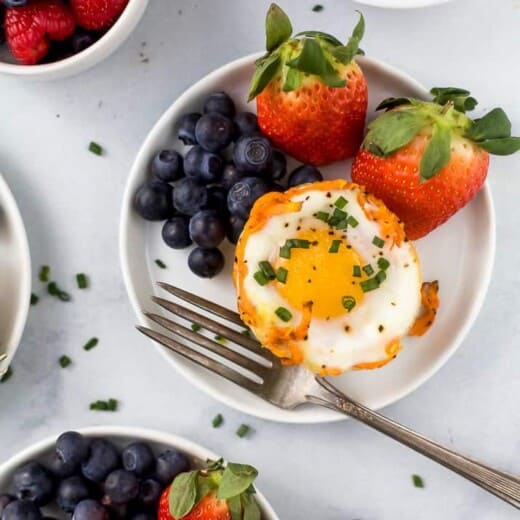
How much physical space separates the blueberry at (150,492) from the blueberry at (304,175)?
1.41ft

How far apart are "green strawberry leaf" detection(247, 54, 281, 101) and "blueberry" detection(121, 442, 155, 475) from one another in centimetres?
48

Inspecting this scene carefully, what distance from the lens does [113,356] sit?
4.39 feet

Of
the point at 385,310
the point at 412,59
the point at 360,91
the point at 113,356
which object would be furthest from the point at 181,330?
the point at 412,59

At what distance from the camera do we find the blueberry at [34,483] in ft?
4.04

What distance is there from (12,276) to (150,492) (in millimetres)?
349

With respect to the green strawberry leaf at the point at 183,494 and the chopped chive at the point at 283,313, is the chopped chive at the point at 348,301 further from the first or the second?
the green strawberry leaf at the point at 183,494

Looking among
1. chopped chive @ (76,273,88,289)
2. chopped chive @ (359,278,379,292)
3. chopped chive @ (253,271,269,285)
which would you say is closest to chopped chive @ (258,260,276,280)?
chopped chive @ (253,271,269,285)

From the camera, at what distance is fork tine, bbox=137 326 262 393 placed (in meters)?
1.24

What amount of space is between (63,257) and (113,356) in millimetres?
157

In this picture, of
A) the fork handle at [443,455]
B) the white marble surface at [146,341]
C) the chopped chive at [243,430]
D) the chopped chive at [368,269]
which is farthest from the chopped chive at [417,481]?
the chopped chive at [368,269]

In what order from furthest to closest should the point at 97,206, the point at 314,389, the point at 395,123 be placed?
the point at 97,206 → the point at 314,389 → the point at 395,123

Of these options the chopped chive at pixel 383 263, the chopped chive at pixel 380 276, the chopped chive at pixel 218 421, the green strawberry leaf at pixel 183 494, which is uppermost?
the chopped chive at pixel 383 263

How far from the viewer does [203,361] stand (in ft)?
4.09

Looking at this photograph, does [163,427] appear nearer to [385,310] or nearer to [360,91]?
[385,310]
